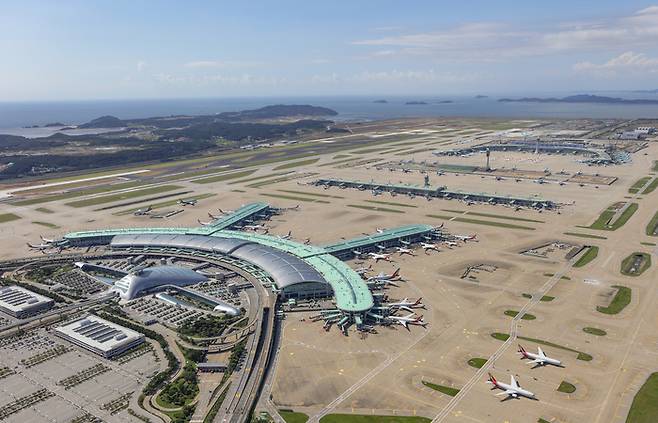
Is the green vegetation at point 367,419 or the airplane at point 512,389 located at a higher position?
the airplane at point 512,389

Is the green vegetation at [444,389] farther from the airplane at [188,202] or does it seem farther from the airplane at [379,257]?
the airplane at [188,202]

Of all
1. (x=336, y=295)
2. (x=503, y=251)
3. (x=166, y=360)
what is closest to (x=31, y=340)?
(x=166, y=360)

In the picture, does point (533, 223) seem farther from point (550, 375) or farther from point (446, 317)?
point (550, 375)

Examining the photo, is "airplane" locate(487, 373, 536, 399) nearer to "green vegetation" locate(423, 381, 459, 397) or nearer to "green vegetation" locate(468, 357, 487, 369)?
"green vegetation" locate(468, 357, 487, 369)

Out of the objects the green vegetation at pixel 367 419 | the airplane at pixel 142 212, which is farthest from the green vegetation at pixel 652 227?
the airplane at pixel 142 212

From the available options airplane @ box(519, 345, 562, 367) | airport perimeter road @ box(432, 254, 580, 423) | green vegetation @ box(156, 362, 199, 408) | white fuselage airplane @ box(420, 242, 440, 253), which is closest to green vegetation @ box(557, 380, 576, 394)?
airplane @ box(519, 345, 562, 367)

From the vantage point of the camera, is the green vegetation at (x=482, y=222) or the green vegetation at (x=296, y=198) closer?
the green vegetation at (x=482, y=222)

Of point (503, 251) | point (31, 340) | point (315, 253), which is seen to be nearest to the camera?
point (31, 340)
